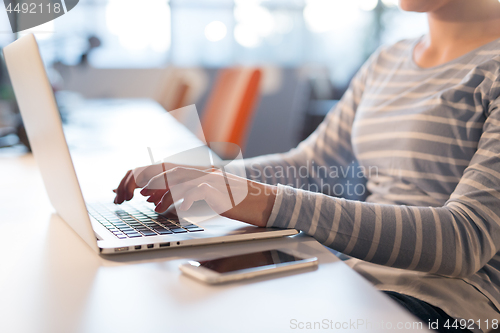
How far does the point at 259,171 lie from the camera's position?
0.92 meters

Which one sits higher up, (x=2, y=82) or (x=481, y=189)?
(x=2, y=82)

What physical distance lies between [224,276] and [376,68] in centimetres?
79

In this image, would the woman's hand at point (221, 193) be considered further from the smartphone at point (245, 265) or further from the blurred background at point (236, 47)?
the blurred background at point (236, 47)

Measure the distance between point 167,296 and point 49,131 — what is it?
0.93ft

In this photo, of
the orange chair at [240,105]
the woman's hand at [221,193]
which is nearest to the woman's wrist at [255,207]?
the woman's hand at [221,193]

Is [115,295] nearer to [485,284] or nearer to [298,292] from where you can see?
[298,292]

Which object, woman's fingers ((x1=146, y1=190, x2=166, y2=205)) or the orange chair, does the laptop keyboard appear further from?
the orange chair

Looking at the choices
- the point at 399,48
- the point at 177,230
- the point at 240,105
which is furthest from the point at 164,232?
the point at 240,105

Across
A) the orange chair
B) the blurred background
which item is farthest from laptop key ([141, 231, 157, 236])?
the blurred background

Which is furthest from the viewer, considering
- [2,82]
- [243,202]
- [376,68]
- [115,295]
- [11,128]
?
[2,82]

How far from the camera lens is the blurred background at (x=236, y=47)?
13.6 feet

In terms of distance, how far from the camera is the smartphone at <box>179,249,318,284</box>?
0.41 meters

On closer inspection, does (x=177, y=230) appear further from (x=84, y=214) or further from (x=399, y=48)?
(x=399, y=48)

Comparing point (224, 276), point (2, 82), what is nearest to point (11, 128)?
point (2, 82)
